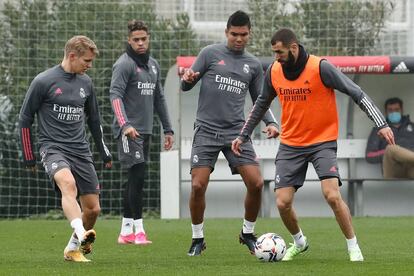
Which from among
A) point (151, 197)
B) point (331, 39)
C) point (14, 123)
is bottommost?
point (151, 197)

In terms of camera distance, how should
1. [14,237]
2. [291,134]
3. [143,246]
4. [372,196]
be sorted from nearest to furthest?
[291,134] → [143,246] → [14,237] → [372,196]

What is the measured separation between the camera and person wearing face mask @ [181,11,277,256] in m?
11.5

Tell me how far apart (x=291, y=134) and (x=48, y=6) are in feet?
34.5

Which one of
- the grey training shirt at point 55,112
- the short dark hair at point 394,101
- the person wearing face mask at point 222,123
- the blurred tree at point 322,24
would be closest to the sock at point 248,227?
the person wearing face mask at point 222,123

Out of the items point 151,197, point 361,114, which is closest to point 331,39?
point 361,114

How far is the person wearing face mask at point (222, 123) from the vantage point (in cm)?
1152

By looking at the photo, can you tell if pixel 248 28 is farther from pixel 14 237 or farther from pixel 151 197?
pixel 151 197

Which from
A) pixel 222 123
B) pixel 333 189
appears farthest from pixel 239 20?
pixel 333 189

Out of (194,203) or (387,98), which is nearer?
(194,203)

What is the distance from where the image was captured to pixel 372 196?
19.4 meters

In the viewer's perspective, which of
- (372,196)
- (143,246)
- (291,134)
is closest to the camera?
(291,134)

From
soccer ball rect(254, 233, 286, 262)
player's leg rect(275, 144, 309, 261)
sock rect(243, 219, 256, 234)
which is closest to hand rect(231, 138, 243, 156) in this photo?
player's leg rect(275, 144, 309, 261)

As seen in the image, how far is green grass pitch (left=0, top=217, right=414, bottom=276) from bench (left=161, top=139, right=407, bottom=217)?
152 cm

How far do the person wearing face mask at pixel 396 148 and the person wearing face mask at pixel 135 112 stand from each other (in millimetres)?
6128
